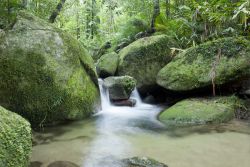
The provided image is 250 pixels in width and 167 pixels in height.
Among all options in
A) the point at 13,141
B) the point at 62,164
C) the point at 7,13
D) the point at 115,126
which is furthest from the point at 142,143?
the point at 7,13

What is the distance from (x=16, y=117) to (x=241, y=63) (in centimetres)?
536

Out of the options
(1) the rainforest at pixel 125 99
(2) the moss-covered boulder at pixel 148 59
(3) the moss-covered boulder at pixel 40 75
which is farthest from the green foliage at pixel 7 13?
(2) the moss-covered boulder at pixel 148 59

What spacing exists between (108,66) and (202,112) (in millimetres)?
3878

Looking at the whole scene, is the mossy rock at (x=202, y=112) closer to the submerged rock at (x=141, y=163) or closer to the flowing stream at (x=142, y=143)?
the flowing stream at (x=142, y=143)

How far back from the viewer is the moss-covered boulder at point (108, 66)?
8.98m

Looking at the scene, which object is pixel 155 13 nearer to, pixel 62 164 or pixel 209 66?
pixel 209 66

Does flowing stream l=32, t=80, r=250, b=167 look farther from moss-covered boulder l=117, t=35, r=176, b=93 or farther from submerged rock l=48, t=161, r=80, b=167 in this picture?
moss-covered boulder l=117, t=35, r=176, b=93

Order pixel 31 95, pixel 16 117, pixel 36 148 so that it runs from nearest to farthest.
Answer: pixel 16 117
pixel 36 148
pixel 31 95

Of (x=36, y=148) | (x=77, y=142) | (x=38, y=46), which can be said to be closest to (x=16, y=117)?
(x=36, y=148)

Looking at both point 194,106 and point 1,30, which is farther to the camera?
point 194,106

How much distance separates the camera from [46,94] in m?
5.65

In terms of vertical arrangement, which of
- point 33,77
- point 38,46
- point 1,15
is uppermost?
point 1,15

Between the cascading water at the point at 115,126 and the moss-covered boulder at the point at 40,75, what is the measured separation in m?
0.71

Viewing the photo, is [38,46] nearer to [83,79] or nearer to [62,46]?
[62,46]
